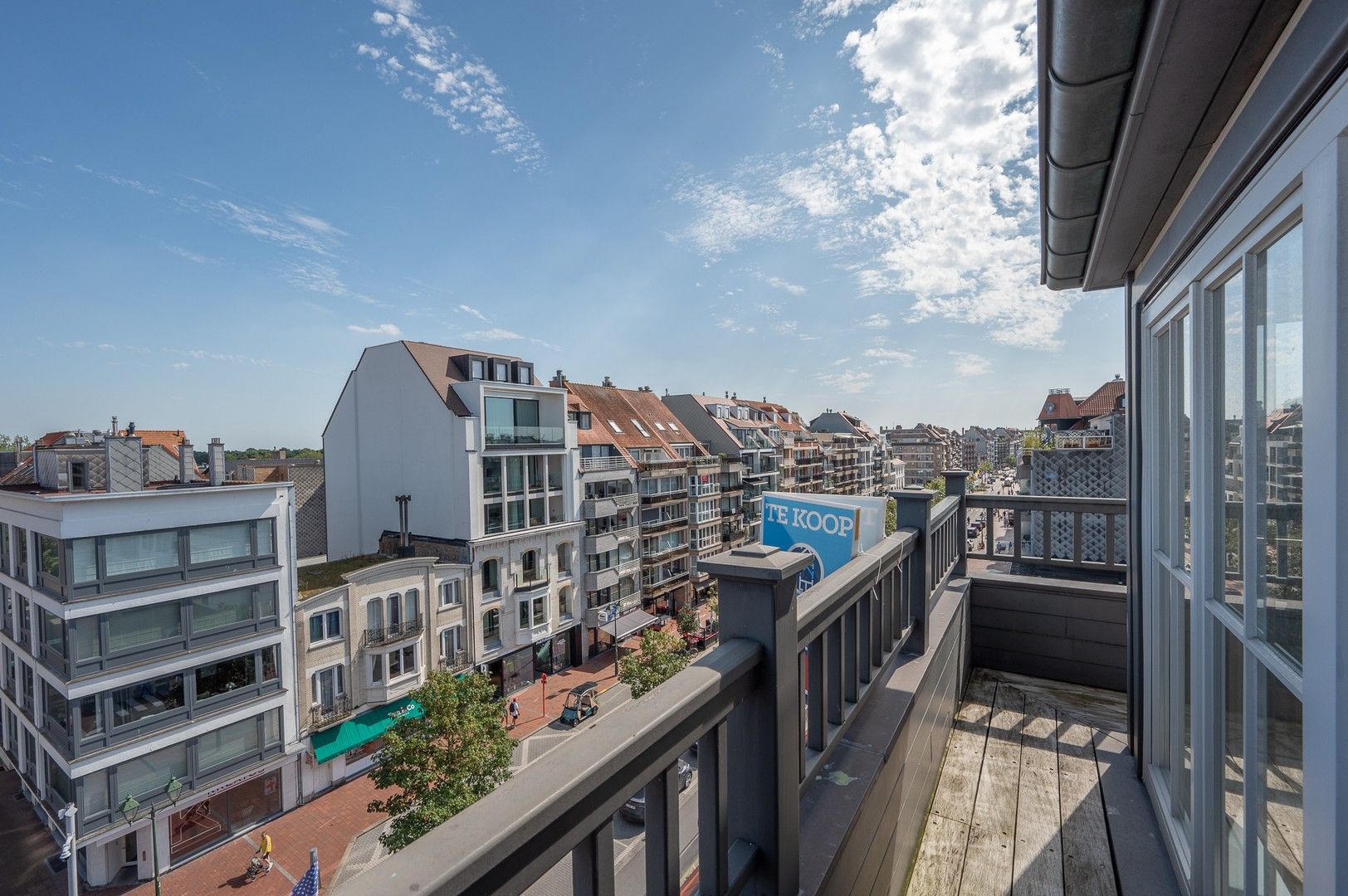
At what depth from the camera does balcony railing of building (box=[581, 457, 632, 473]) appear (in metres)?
21.0

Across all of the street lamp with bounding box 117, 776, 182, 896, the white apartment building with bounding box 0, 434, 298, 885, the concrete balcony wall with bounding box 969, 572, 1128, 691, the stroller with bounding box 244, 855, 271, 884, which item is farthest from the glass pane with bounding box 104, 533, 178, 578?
the concrete balcony wall with bounding box 969, 572, 1128, 691

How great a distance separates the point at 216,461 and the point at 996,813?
14.7 metres

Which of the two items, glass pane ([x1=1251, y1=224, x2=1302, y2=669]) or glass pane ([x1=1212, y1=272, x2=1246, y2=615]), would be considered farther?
glass pane ([x1=1212, y1=272, x2=1246, y2=615])

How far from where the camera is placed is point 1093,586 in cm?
417

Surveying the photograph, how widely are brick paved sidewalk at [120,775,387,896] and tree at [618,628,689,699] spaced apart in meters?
6.09

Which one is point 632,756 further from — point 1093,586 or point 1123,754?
point 1093,586

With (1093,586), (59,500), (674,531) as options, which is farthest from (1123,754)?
(674,531)

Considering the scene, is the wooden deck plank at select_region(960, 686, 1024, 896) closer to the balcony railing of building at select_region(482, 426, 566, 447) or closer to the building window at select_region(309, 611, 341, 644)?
the building window at select_region(309, 611, 341, 644)

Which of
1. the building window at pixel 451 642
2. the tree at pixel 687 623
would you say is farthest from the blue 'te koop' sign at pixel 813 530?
the tree at pixel 687 623

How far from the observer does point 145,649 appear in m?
10.6

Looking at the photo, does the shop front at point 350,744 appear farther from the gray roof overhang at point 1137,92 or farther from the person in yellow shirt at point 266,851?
the gray roof overhang at point 1137,92

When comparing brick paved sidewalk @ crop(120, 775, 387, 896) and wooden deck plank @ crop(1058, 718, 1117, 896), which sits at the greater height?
wooden deck plank @ crop(1058, 718, 1117, 896)

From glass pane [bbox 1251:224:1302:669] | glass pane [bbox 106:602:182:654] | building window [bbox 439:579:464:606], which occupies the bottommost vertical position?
building window [bbox 439:579:464:606]

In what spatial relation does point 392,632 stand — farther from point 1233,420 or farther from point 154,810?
point 1233,420
